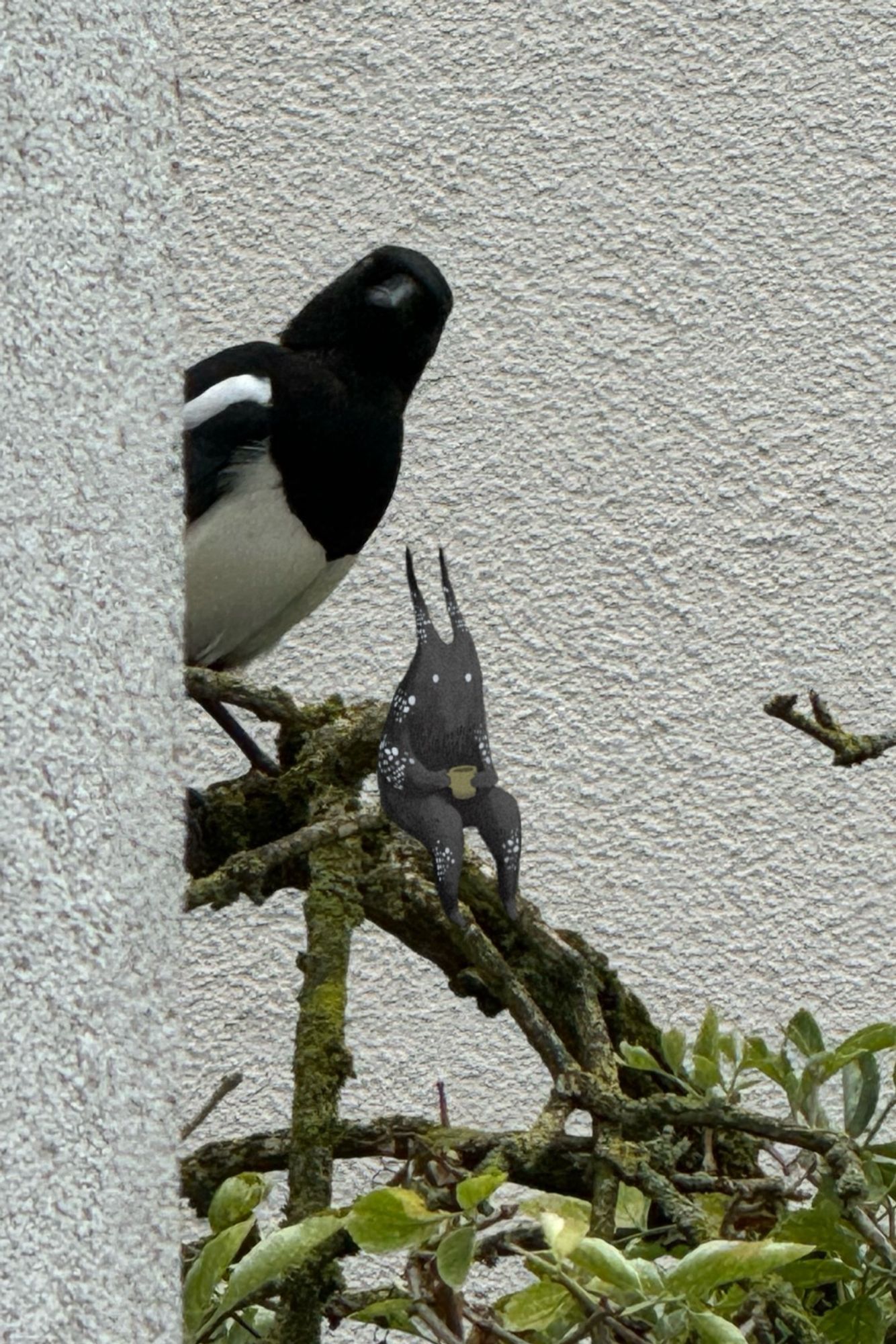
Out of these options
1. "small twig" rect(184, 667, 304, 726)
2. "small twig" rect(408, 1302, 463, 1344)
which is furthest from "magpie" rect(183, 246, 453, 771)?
"small twig" rect(408, 1302, 463, 1344)

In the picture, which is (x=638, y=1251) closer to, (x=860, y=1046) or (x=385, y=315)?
(x=860, y=1046)

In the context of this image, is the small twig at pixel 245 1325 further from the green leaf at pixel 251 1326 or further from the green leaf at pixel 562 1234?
the green leaf at pixel 562 1234

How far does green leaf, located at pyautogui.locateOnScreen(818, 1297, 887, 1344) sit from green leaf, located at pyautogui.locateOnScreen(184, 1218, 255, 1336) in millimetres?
170

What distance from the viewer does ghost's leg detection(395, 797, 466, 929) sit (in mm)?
559

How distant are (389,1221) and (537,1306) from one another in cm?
5

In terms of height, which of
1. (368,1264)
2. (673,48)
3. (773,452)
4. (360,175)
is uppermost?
(673,48)

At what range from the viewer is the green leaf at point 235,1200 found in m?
0.55

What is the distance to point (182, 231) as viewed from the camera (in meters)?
0.47

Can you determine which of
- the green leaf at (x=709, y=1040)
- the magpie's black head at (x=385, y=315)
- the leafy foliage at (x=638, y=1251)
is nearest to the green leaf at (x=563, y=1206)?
the leafy foliage at (x=638, y=1251)

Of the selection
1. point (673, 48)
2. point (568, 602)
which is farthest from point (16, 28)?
point (673, 48)

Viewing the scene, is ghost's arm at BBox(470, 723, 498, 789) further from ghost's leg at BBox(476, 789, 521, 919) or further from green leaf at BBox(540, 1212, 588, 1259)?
green leaf at BBox(540, 1212, 588, 1259)

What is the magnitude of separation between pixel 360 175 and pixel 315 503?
0.29 m

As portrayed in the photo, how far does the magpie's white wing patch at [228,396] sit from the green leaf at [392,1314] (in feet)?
2.46

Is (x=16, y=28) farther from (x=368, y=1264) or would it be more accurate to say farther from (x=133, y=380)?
(x=368, y=1264)
